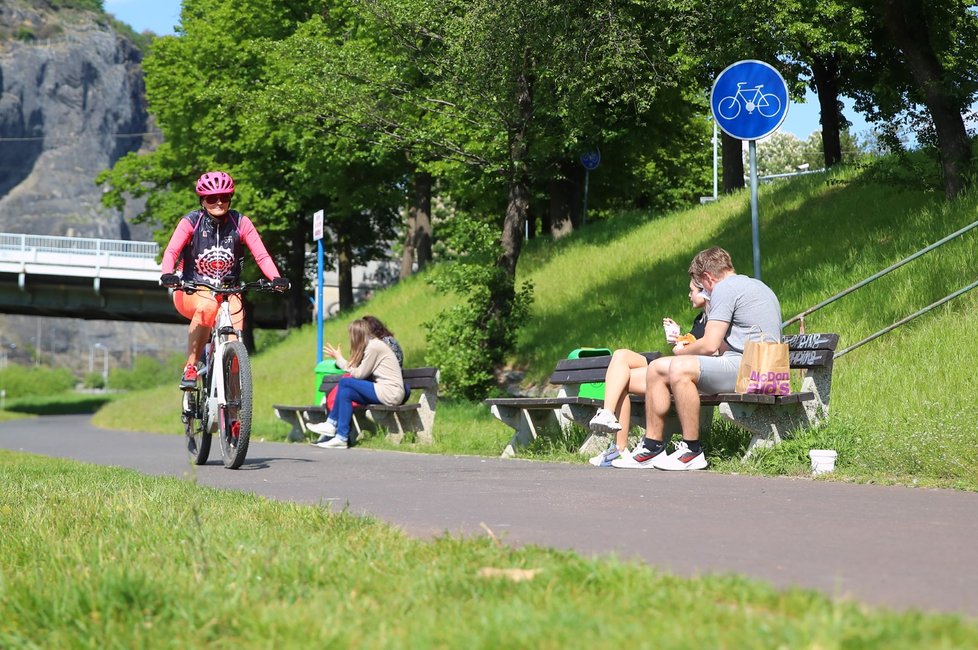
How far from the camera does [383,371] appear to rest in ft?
46.5

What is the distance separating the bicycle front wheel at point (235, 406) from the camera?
9484 millimetres

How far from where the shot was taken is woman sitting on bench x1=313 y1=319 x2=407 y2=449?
46.3 feet

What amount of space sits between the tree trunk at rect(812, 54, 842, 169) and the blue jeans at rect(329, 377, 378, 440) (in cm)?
1926

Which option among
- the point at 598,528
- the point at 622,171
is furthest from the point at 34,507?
the point at 622,171

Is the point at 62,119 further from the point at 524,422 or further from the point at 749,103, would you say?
the point at 749,103

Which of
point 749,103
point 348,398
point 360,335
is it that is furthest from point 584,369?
point 348,398

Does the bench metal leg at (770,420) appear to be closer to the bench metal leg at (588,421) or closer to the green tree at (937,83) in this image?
the bench metal leg at (588,421)

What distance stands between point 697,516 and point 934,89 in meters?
11.7

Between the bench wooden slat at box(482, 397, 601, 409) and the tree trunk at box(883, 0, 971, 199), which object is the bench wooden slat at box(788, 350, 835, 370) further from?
the tree trunk at box(883, 0, 971, 199)

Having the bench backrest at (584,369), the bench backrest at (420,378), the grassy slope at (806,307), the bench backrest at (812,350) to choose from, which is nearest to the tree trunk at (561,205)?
the grassy slope at (806,307)

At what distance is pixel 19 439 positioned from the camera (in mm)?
22859

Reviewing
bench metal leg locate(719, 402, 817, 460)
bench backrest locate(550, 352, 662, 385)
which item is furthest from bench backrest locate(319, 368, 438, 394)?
bench metal leg locate(719, 402, 817, 460)

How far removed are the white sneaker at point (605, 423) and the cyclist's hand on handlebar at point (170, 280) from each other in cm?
325

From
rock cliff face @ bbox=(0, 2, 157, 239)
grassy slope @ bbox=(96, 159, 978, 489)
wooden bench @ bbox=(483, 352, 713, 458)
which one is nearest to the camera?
grassy slope @ bbox=(96, 159, 978, 489)
